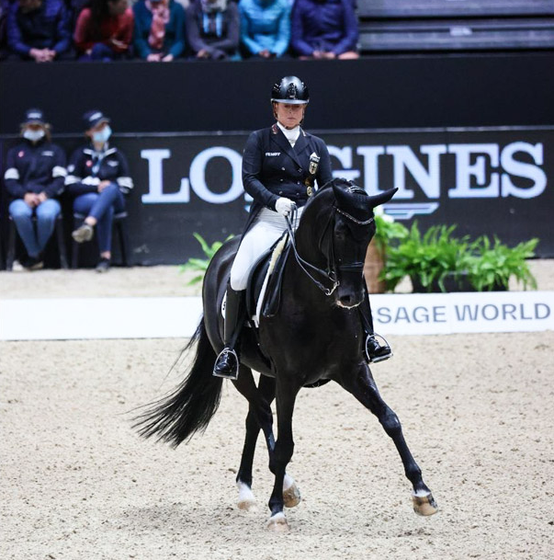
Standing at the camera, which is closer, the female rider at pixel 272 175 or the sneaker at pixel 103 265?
the female rider at pixel 272 175

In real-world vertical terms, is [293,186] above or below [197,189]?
above

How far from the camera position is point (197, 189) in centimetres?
1120

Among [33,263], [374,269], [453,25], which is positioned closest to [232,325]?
[374,269]

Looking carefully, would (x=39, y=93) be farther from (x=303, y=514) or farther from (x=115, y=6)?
(x=303, y=514)

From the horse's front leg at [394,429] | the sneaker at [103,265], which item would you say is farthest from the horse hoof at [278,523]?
the sneaker at [103,265]

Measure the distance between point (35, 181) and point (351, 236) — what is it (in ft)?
25.0

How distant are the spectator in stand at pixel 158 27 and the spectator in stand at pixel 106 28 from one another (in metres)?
0.12

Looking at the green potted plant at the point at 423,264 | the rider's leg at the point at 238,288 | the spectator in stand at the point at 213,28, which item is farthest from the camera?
the spectator in stand at the point at 213,28

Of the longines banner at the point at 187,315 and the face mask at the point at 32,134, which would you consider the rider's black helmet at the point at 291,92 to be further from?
the face mask at the point at 32,134

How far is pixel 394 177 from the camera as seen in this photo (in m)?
11.2

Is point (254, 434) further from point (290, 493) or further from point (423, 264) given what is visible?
point (423, 264)

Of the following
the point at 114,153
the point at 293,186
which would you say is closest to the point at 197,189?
the point at 114,153

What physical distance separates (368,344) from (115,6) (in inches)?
321

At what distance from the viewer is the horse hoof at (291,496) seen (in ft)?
15.2
